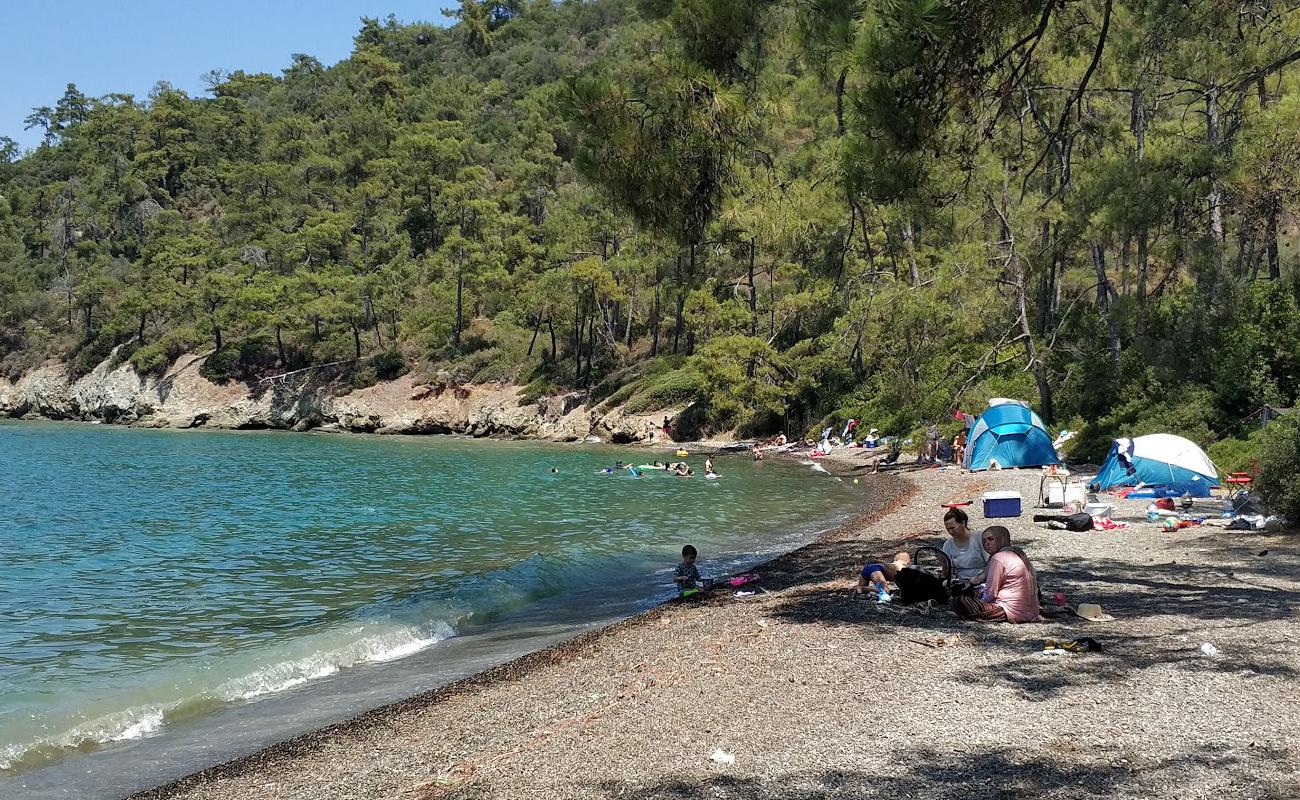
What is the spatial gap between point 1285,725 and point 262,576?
12.9 m

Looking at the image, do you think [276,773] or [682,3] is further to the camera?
[682,3]

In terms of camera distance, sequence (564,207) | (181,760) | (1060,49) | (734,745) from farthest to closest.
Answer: (564,207) → (1060,49) → (181,760) → (734,745)

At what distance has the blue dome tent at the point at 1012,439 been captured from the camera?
23844 mm

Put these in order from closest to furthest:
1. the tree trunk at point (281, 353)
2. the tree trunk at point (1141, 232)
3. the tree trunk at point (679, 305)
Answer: the tree trunk at point (1141, 232) < the tree trunk at point (679, 305) < the tree trunk at point (281, 353)

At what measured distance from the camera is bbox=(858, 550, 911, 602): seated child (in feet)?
31.5

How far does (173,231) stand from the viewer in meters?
72.4

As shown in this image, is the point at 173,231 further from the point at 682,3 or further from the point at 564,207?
the point at 682,3

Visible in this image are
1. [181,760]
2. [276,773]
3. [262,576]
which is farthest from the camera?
[262,576]

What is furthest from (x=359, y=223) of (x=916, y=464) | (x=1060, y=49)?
(x=1060, y=49)

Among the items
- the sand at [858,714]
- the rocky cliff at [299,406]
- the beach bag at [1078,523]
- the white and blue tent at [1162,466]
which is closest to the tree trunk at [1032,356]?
the white and blue tent at [1162,466]

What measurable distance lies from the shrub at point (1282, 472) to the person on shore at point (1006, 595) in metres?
6.15

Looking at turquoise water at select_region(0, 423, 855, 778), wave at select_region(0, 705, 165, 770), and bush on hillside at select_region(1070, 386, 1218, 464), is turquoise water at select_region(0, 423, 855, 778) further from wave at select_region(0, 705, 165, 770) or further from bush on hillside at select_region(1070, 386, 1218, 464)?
bush on hillside at select_region(1070, 386, 1218, 464)

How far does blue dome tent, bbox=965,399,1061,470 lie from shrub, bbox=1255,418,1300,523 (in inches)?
431

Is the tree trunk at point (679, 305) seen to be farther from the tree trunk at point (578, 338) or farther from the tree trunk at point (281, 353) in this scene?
the tree trunk at point (281, 353)
